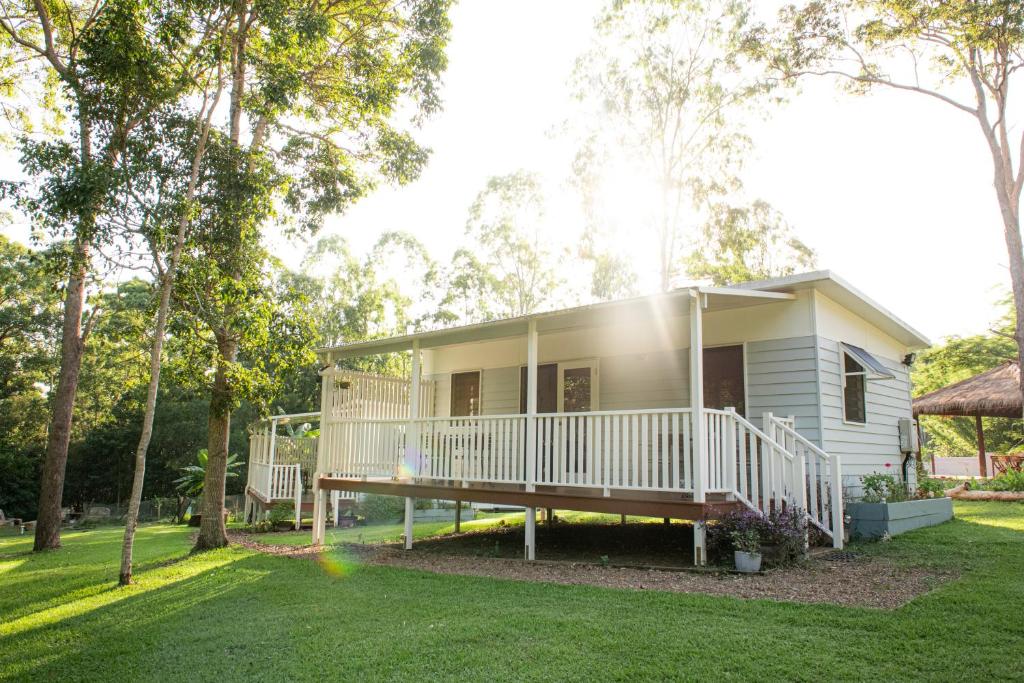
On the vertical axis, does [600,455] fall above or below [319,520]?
above

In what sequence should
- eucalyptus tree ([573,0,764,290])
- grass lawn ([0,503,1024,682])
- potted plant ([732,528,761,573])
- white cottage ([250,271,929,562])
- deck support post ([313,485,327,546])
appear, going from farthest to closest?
eucalyptus tree ([573,0,764,290]), deck support post ([313,485,327,546]), white cottage ([250,271,929,562]), potted plant ([732,528,761,573]), grass lawn ([0,503,1024,682])

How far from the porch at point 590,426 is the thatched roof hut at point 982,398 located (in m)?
12.5

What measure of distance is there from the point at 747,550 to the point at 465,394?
700cm

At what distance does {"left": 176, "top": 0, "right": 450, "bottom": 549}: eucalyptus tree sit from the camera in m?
9.49

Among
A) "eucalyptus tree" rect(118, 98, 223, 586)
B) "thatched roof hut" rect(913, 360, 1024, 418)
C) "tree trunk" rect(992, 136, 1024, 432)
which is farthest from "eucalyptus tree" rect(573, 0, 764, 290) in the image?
"eucalyptus tree" rect(118, 98, 223, 586)

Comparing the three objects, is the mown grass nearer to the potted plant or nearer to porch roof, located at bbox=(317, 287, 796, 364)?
porch roof, located at bbox=(317, 287, 796, 364)

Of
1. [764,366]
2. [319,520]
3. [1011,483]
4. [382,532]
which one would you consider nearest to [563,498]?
[764,366]

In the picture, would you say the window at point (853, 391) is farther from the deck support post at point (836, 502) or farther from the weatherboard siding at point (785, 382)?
the deck support post at point (836, 502)

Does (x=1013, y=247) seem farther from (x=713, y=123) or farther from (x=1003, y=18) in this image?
(x=713, y=123)

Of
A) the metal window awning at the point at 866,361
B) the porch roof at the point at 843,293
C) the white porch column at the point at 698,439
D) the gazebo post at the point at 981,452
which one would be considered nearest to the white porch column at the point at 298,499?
the white porch column at the point at 698,439

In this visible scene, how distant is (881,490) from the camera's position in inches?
381

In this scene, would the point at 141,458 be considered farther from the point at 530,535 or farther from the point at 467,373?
the point at 467,373

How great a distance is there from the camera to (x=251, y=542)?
11398mm

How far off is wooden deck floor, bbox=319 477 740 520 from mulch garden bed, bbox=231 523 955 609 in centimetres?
63
